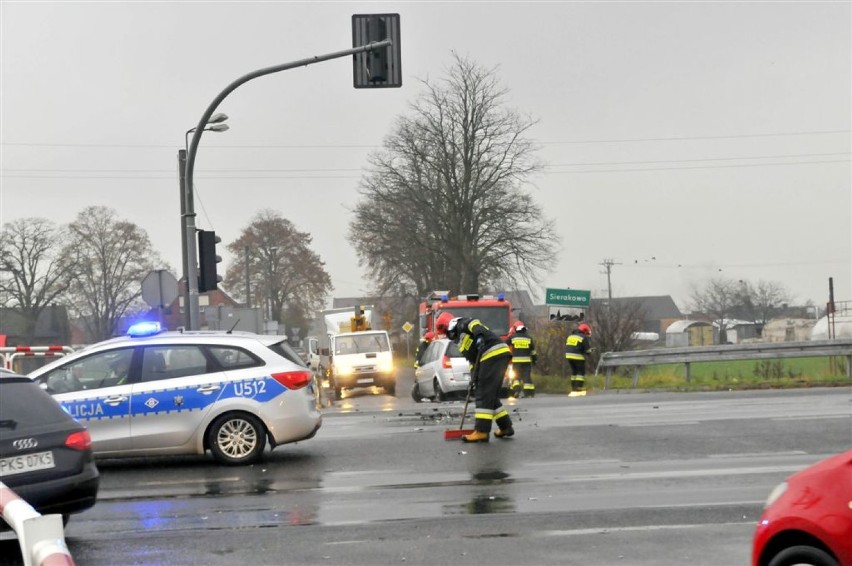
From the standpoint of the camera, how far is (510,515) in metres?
9.23

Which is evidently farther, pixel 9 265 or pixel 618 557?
pixel 9 265

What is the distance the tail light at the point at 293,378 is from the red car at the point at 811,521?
8194 millimetres

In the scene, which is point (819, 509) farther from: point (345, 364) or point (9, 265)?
point (9, 265)

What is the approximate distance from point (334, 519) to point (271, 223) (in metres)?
78.8

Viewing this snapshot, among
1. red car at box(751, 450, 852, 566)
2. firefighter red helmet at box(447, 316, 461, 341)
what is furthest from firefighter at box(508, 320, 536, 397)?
red car at box(751, 450, 852, 566)

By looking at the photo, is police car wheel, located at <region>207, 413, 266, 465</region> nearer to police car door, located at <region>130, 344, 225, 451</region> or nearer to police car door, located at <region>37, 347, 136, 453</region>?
police car door, located at <region>130, 344, 225, 451</region>

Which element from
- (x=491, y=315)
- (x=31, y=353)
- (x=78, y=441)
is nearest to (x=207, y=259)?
(x=31, y=353)

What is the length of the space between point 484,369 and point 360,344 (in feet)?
77.8

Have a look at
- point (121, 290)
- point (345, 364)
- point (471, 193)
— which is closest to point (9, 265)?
point (121, 290)

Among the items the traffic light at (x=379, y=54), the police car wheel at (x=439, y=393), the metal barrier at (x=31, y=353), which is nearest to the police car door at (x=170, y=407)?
the traffic light at (x=379, y=54)

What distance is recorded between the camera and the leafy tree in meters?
84.8

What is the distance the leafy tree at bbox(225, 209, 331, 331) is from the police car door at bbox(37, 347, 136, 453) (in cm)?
7098

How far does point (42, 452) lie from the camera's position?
8.35m

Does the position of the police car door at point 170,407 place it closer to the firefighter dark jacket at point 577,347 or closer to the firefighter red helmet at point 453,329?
the firefighter red helmet at point 453,329
